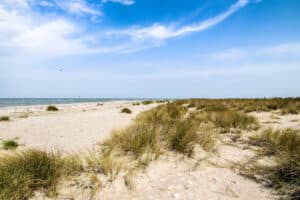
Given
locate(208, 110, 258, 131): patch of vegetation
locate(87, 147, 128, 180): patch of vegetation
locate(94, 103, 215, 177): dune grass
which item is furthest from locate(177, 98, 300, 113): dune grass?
locate(87, 147, 128, 180): patch of vegetation

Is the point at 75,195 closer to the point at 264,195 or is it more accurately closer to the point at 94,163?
the point at 94,163

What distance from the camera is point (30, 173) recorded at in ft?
8.05

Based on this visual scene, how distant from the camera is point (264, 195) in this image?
2.40 metres

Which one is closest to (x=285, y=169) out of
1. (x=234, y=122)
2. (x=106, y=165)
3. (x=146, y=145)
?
(x=146, y=145)

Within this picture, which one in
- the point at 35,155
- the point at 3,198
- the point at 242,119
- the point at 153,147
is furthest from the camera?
the point at 242,119

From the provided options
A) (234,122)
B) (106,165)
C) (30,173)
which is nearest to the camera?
(30,173)

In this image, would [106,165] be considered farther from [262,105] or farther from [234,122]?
[262,105]

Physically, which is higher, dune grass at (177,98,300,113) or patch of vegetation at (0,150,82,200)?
dune grass at (177,98,300,113)

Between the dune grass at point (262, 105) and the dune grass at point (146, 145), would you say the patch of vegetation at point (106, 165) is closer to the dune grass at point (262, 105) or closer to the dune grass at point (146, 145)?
the dune grass at point (146, 145)

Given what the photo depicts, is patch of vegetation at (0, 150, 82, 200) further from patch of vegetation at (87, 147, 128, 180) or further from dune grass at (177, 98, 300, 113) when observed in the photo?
dune grass at (177, 98, 300, 113)

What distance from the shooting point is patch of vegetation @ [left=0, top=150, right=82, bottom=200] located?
219cm

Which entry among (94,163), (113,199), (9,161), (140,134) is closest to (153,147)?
(140,134)

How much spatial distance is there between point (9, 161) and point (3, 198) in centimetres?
78

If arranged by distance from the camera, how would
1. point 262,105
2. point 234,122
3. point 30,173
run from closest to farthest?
point 30,173, point 234,122, point 262,105
